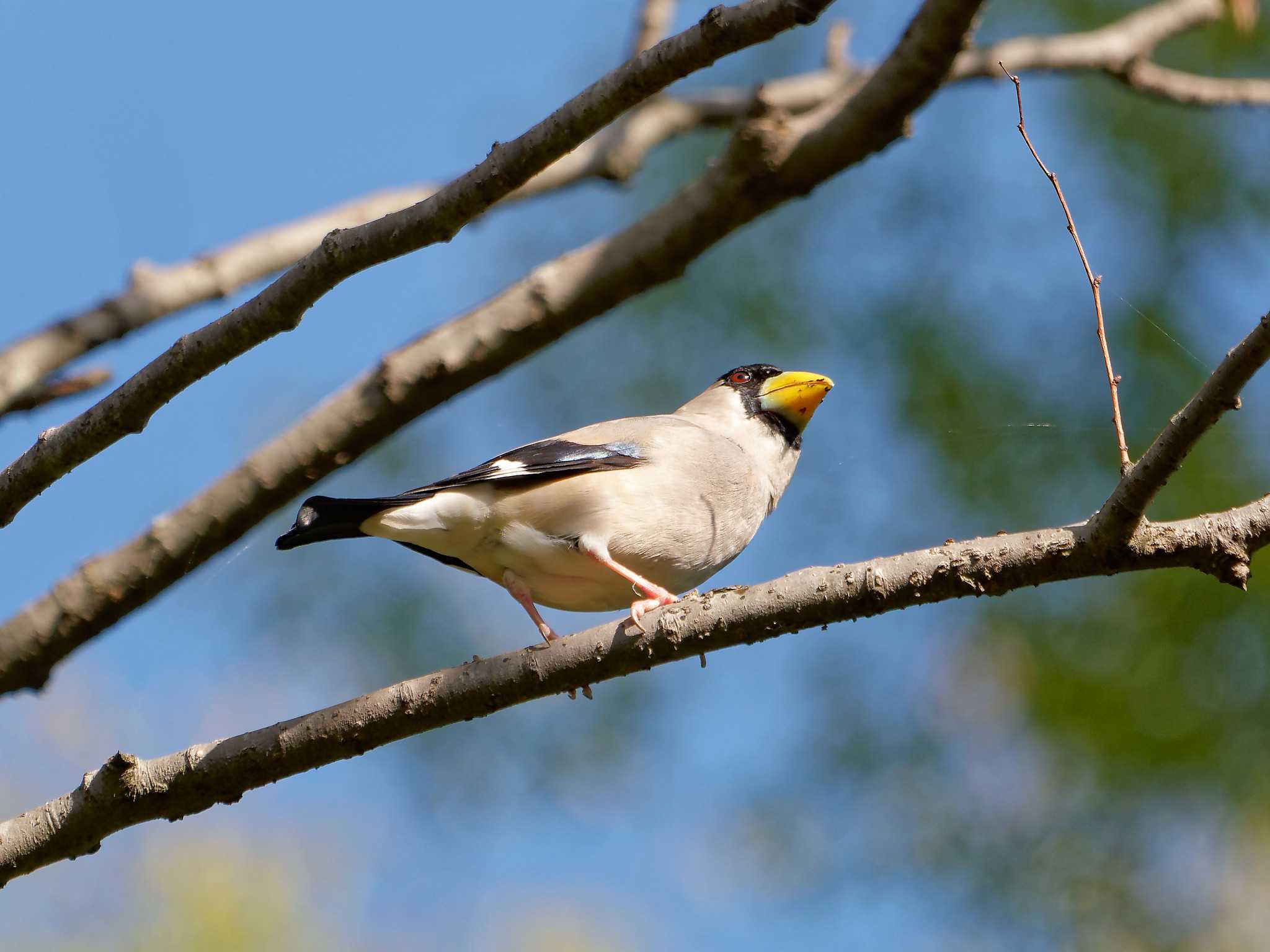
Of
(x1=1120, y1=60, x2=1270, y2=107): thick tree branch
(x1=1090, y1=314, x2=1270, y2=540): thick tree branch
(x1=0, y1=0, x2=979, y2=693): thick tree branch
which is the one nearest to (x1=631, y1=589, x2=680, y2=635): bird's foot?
(x1=0, y1=0, x2=979, y2=693): thick tree branch

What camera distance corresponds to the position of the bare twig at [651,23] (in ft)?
19.5

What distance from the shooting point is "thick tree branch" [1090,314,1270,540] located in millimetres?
2732

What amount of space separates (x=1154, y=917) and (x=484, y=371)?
6051 millimetres

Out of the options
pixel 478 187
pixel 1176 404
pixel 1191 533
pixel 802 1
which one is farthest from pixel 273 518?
pixel 1176 404

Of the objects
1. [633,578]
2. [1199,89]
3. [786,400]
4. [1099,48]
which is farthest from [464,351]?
[1199,89]

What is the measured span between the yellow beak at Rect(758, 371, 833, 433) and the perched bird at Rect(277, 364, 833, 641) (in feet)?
2.34

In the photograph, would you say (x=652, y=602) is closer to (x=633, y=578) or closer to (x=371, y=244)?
(x=633, y=578)

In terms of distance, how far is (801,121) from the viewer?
473cm

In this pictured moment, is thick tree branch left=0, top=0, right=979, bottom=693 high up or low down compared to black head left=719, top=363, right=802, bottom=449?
up

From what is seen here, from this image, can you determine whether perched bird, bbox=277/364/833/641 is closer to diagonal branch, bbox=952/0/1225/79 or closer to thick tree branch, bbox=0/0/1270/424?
thick tree branch, bbox=0/0/1270/424

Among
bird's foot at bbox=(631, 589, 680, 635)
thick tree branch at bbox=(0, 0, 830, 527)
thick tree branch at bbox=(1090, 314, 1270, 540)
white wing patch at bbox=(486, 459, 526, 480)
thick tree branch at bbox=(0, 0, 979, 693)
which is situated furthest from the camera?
white wing patch at bbox=(486, 459, 526, 480)

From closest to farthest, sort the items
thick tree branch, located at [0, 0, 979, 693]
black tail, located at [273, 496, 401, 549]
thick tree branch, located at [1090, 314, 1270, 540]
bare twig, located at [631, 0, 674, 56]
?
1. thick tree branch, located at [1090, 314, 1270, 540]
2. thick tree branch, located at [0, 0, 979, 693]
3. black tail, located at [273, 496, 401, 549]
4. bare twig, located at [631, 0, 674, 56]

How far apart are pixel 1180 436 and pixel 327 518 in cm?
310

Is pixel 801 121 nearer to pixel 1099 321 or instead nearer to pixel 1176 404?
pixel 1099 321
